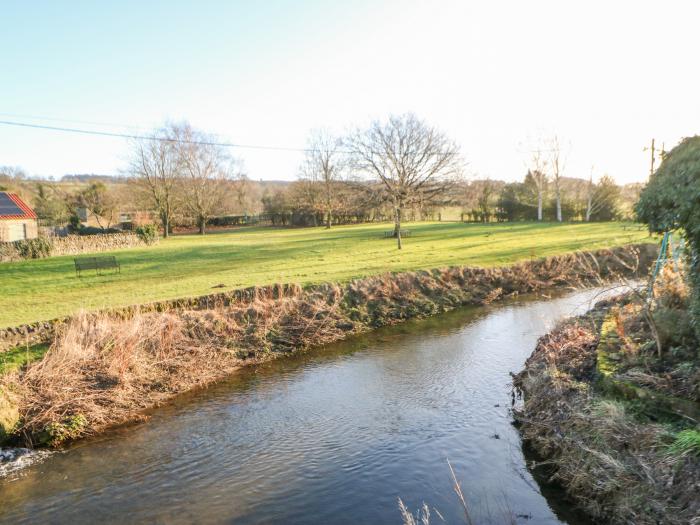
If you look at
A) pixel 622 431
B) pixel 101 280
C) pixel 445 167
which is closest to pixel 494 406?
pixel 622 431

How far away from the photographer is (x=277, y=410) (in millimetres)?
11219

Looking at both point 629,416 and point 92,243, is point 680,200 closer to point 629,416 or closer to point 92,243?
point 629,416

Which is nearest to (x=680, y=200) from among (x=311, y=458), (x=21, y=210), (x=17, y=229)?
(x=311, y=458)

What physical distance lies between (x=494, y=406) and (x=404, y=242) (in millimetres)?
26460

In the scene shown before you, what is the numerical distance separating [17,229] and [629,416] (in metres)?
45.8

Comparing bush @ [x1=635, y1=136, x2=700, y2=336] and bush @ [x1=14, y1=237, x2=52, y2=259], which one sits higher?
bush @ [x1=635, y1=136, x2=700, y2=336]

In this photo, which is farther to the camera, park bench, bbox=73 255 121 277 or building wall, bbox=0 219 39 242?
building wall, bbox=0 219 39 242

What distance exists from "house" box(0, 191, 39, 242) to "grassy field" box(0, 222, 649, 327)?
1063cm

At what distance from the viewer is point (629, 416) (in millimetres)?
7035

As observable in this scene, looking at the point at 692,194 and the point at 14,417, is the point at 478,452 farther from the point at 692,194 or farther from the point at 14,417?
the point at 14,417

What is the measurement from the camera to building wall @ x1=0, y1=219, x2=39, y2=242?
37688 mm

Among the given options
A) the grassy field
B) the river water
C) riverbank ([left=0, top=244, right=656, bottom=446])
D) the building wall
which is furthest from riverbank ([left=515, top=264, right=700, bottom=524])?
the building wall

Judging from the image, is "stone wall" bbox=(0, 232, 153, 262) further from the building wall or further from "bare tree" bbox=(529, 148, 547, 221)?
"bare tree" bbox=(529, 148, 547, 221)

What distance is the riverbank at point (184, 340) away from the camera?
412 inches
